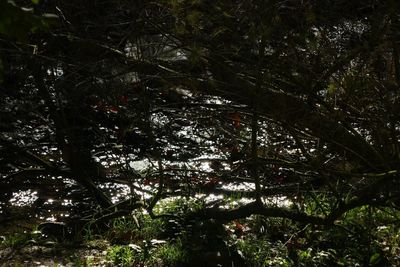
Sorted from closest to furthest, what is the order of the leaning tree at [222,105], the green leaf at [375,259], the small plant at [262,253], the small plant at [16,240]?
the leaning tree at [222,105] < the green leaf at [375,259] < the small plant at [262,253] < the small plant at [16,240]

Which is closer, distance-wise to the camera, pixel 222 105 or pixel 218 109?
pixel 222 105

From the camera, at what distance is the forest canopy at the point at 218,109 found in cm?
471

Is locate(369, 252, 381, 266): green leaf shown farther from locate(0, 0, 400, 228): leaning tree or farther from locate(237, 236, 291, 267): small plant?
locate(237, 236, 291, 267): small plant

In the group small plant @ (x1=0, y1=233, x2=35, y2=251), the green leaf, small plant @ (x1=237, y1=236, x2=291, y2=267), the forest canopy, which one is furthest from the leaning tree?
small plant @ (x1=0, y1=233, x2=35, y2=251)

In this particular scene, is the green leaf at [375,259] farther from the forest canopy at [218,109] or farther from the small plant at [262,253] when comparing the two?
the small plant at [262,253]

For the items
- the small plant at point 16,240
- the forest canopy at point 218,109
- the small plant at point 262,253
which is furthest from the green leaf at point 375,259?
the small plant at point 16,240

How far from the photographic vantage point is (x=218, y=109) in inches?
236

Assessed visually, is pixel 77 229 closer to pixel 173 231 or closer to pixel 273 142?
pixel 173 231

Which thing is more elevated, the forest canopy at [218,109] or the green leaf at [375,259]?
the forest canopy at [218,109]

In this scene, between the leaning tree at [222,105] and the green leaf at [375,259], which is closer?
the leaning tree at [222,105]

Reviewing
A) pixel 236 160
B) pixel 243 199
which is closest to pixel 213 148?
pixel 236 160

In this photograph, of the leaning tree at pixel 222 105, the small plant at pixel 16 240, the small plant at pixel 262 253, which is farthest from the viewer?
the small plant at pixel 16 240

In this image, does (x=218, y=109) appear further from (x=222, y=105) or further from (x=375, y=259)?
(x=375, y=259)

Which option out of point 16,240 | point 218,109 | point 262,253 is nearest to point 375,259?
point 262,253
